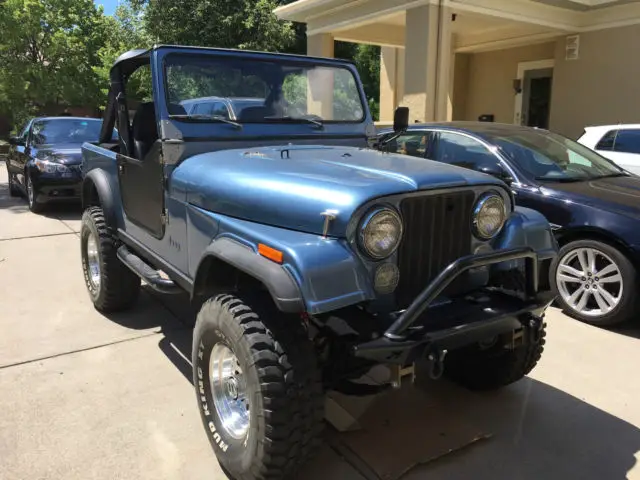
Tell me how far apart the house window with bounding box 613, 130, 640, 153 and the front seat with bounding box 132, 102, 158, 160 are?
6.34 m

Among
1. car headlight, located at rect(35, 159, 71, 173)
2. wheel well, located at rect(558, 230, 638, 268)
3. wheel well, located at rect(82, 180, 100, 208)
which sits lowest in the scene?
wheel well, located at rect(558, 230, 638, 268)

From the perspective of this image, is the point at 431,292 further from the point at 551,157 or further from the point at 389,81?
the point at 389,81

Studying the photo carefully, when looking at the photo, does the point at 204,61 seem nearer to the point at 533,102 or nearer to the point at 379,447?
the point at 379,447

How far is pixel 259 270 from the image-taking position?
2.28 m

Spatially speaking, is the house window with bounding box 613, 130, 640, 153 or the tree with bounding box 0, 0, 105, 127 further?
the tree with bounding box 0, 0, 105, 127

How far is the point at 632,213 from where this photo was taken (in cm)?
439

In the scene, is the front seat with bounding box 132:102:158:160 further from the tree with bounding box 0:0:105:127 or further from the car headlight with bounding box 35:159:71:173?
the tree with bounding box 0:0:105:127

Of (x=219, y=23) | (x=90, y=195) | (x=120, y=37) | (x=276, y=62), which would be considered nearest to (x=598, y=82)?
(x=276, y=62)

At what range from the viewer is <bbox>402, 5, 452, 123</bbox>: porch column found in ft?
30.9

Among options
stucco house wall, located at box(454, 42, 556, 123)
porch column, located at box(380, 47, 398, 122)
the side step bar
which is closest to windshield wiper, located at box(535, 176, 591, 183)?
the side step bar

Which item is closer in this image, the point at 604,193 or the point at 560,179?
the point at 604,193

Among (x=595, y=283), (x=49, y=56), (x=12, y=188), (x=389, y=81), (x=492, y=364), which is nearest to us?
(x=492, y=364)

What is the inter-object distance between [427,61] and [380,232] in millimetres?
7945

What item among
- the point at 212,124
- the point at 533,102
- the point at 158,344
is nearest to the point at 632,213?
the point at 212,124
